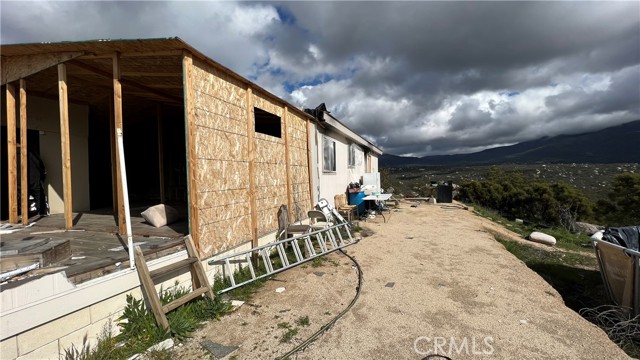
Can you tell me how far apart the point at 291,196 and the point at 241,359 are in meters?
4.66

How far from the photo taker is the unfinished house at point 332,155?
9.04m

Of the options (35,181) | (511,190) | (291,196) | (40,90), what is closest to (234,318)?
(291,196)

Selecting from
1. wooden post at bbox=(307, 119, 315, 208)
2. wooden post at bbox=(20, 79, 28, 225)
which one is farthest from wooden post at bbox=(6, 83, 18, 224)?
wooden post at bbox=(307, 119, 315, 208)

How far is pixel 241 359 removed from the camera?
9.64 feet

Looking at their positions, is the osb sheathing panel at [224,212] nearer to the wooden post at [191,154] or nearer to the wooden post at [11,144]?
the wooden post at [191,154]

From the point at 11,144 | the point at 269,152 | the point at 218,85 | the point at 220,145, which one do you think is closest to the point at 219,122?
the point at 220,145

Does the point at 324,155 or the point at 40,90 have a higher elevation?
the point at 40,90

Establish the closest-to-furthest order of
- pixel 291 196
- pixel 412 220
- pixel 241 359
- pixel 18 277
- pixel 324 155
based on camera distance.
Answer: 1. pixel 18 277
2. pixel 241 359
3. pixel 291 196
4. pixel 324 155
5. pixel 412 220

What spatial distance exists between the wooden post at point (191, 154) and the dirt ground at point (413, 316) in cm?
128

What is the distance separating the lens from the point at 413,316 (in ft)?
12.4

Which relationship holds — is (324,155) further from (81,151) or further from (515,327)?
(515,327)

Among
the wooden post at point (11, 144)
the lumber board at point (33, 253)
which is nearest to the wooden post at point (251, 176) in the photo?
the lumber board at point (33, 253)

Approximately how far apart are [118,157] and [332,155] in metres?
7.43

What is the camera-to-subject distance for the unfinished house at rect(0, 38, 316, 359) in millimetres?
2734
